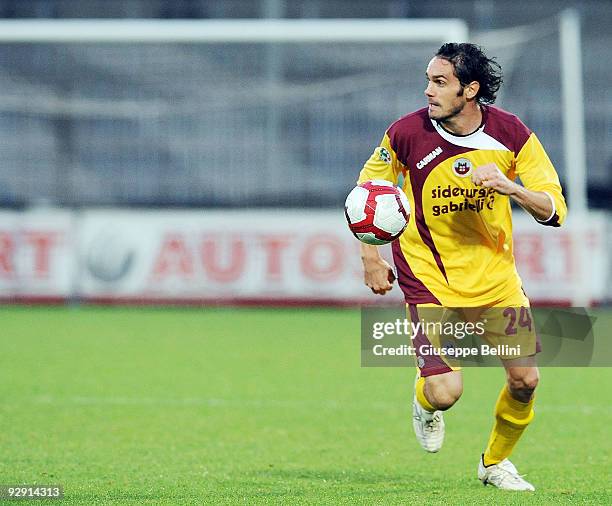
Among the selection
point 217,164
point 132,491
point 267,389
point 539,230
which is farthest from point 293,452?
point 217,164

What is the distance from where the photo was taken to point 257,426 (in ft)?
29.0

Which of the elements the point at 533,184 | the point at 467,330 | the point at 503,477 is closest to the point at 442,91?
the point at 533,184

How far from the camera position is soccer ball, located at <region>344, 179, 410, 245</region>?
619 cm

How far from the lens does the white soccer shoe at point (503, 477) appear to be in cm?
647

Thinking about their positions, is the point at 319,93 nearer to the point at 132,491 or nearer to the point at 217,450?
the point at 217,450

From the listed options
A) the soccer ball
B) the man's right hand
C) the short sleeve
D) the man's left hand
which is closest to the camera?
the man's left hand

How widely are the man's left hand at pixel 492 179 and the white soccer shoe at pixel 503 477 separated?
1.62m

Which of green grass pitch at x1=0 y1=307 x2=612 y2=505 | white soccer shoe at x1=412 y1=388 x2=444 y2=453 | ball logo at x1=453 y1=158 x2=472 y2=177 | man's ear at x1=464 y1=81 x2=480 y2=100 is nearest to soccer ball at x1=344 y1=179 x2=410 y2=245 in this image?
ball logo at x1=453 y1=158 x2=472 y2=177

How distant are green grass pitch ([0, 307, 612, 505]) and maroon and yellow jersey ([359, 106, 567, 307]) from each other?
42.8 inches

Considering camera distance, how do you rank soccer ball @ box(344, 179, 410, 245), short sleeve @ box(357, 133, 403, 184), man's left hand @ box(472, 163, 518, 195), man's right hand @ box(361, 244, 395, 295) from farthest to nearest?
short sleeve @ box(357, 133, 403, 184), man's right hand @ box(361, 244, 395, 295), soccer ball @ box(344, 179, 410, 245), man's left hand @ box(472, 163, 518, 195)

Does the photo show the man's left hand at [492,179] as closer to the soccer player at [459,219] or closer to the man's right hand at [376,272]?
the soccer player at [459,219]

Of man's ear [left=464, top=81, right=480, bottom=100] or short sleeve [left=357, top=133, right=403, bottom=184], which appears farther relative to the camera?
short sleeve [left=357, top=133, right=403, bottom=184]

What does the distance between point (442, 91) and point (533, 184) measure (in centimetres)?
67

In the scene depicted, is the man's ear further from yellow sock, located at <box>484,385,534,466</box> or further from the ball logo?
yellow sock, located at <box>484,385,534,466</box>
